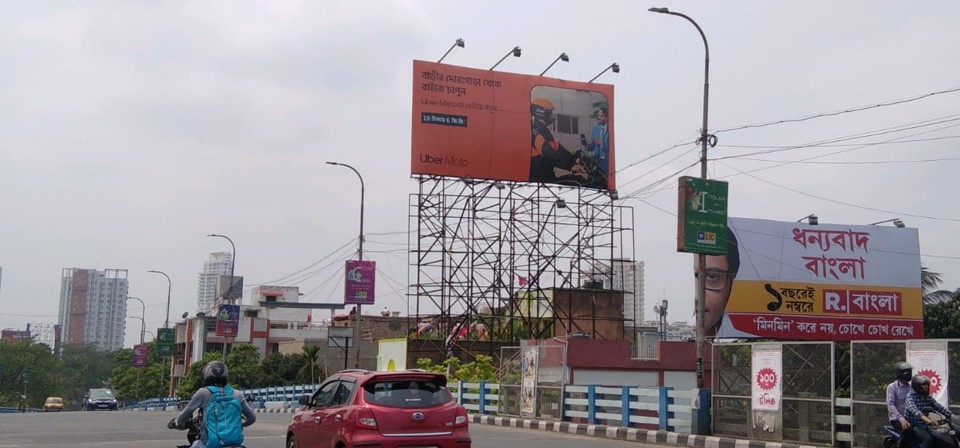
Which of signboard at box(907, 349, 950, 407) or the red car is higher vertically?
signboard at box(907, 349, 950, 407)

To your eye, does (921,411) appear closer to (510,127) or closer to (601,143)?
(510,127)

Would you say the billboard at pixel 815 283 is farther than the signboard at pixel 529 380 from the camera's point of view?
Yes

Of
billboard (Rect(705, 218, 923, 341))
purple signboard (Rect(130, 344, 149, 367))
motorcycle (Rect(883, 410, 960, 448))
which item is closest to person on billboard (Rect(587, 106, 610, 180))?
billboard (Rect(705, 218, 923, 341))

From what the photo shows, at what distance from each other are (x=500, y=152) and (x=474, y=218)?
384 cm

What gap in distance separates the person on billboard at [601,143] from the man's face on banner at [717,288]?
792cm

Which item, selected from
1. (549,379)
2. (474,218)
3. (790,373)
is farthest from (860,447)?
(474,218)

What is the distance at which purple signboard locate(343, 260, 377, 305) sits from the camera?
3859 cm

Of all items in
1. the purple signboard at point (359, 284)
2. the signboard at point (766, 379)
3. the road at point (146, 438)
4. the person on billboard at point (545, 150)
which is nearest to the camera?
the road at point (146, 438)

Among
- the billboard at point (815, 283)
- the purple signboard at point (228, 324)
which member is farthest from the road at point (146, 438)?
the purple signboard at point (228, 324)

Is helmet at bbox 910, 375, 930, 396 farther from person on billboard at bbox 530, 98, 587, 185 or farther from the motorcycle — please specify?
person on billboard at bbox 530, 98, 587, 185

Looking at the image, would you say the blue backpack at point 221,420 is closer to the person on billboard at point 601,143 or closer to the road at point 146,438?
the road at point 146,438

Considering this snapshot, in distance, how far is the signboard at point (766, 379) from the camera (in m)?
18.4

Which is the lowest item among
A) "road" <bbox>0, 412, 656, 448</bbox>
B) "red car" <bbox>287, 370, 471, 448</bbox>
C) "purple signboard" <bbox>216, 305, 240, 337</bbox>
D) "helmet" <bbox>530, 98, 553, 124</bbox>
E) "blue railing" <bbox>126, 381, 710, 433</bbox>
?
"road" <bbox>0, 412, 656, 448</bbox>

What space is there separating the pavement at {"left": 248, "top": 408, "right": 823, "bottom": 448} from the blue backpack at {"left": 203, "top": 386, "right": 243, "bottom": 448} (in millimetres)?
11975
